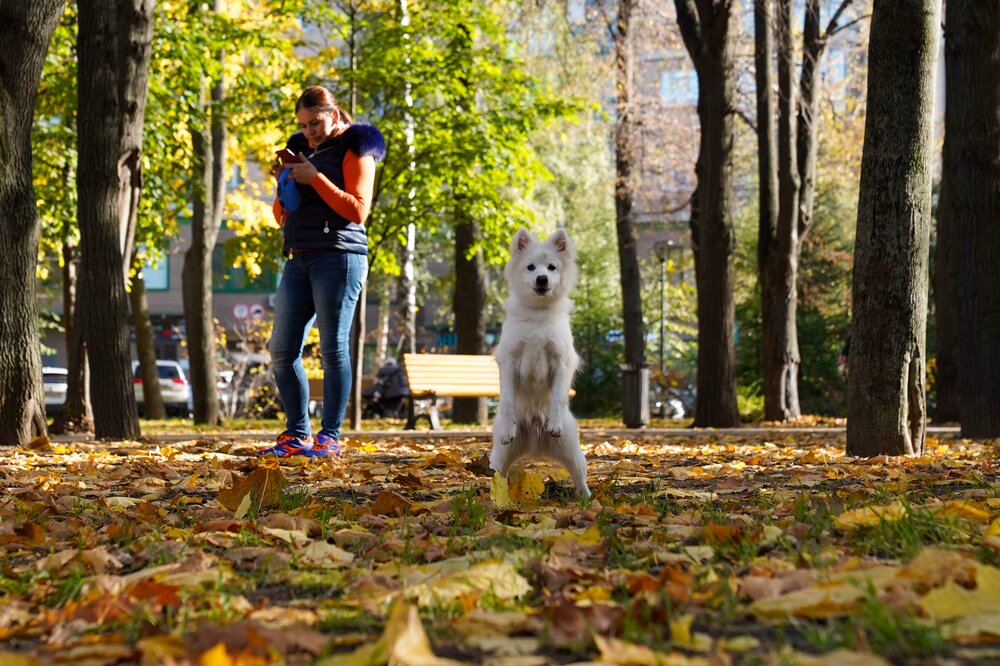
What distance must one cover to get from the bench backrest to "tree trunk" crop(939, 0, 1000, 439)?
19.9ft

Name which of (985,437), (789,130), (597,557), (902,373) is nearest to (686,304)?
(789,130)

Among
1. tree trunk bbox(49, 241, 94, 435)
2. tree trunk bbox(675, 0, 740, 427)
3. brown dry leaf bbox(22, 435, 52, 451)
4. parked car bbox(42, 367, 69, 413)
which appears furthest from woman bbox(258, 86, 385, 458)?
parked car bbox(42, 367, 69, 413)

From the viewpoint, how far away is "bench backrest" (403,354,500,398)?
575 inches

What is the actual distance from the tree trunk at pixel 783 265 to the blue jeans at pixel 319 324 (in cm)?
1123

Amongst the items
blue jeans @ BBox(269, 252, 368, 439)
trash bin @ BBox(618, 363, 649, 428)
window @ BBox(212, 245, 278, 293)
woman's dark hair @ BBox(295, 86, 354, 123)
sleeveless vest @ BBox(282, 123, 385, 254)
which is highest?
window @ BBox(212, 245, 278, 293)

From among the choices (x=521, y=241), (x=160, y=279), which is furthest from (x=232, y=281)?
(x=521, y=241)

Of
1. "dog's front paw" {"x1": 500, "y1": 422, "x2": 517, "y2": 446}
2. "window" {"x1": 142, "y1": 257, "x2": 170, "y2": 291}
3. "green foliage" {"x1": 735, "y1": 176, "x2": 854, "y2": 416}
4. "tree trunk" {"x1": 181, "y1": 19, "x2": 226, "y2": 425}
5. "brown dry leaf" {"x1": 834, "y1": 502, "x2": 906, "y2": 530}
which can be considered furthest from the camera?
"window" {"x1": 142, "y1": 257, "x2": 170, "y2": 291}

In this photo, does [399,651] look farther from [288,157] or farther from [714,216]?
[714,216]

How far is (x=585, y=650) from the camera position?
238 cm

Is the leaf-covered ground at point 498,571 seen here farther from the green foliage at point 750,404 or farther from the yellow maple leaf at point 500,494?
the green foliage at point 750,404

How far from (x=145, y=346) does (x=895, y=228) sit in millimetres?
18411

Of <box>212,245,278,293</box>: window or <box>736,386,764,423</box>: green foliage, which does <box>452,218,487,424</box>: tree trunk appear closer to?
<box>736,386,764,423</box>: green foliage

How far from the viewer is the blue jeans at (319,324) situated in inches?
291

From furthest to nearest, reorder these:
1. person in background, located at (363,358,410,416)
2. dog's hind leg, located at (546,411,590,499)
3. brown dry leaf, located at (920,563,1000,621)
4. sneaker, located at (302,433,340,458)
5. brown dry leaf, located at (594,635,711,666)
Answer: person in background, located at (363,358,410,416) < sneaker, located at (302,433,340,458) < dog's hind leg, located at (546,411,590,499) < brown dry leaf, located at (920,563,1000,621) < brown dry leaf, located at (594,635,711,666)
